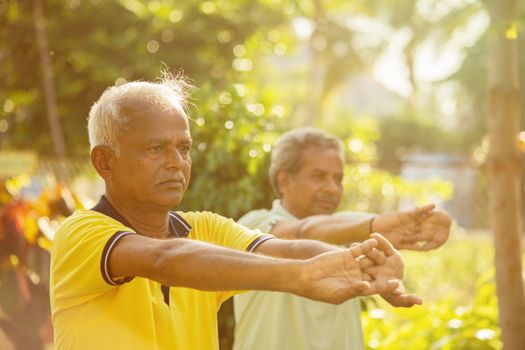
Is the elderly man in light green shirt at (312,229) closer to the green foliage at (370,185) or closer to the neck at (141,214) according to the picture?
the neck at (141,214)

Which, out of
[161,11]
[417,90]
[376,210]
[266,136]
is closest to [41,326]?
[266,136]

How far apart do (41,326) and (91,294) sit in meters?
3.06

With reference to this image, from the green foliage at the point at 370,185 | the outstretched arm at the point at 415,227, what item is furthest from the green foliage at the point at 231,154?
the green foliage at the point at 370,185

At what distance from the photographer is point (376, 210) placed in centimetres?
962

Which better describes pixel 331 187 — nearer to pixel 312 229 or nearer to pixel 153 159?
pixel 312 229

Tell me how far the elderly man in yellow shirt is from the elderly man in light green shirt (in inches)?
33.6

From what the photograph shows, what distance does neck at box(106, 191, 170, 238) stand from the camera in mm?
2641

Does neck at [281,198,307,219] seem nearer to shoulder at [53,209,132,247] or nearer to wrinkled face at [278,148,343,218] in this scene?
wrinkled face at [278,148,343,218]

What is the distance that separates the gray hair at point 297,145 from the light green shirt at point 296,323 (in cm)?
37

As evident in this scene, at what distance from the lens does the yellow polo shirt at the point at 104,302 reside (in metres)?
2.41

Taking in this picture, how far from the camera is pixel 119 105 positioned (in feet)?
8.45

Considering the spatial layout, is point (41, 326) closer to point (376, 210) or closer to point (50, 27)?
point (376, 210)

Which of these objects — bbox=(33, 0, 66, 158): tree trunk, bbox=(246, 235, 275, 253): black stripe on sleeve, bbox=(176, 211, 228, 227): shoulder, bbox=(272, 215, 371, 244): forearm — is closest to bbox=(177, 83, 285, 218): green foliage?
bbox=(272, 215, 371, 244): forearm

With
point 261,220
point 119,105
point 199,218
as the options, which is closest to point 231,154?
point 261,220
